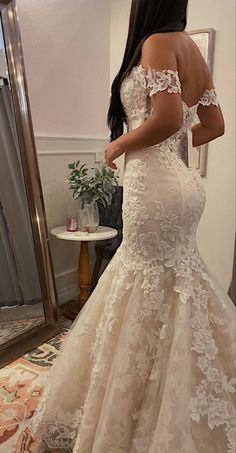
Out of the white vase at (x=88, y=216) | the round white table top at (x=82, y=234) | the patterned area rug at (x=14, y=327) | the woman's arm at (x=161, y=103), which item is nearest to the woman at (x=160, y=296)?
the woman's arm at (x=161, y=103)

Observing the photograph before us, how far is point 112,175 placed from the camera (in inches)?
99.7

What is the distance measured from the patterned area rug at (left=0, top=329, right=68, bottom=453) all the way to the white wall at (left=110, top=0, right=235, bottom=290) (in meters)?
1.13

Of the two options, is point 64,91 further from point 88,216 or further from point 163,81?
point 163,81

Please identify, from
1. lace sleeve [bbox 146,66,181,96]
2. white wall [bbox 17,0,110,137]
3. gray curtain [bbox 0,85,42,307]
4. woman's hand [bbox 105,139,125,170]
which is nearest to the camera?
lace sleeve [bbox 146,66,181,96]

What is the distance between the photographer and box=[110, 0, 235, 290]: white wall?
239cm

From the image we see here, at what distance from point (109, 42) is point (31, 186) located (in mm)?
1376

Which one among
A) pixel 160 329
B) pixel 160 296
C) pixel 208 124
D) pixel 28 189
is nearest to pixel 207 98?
pixel 208 124

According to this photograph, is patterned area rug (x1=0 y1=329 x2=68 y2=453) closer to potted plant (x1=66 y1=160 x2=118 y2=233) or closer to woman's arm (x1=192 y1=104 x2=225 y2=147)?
potted plant (x1=66 y1=160 x2=118 y2=233)

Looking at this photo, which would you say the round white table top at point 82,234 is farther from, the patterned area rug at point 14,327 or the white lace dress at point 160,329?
the white lace dress at point 160,329

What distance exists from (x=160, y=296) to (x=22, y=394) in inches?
36.7

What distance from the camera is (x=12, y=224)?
2107mm

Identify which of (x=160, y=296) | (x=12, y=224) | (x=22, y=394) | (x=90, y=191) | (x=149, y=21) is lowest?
(x=22, y=394)

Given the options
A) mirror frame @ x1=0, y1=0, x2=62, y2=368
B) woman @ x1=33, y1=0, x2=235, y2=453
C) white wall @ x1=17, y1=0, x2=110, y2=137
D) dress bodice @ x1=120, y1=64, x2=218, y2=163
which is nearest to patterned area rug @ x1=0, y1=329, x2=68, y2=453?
mirror frame @ x1=0, y1=0, x2=62, y2=368

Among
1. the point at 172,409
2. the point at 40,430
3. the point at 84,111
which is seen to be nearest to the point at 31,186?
the point at 84,111
